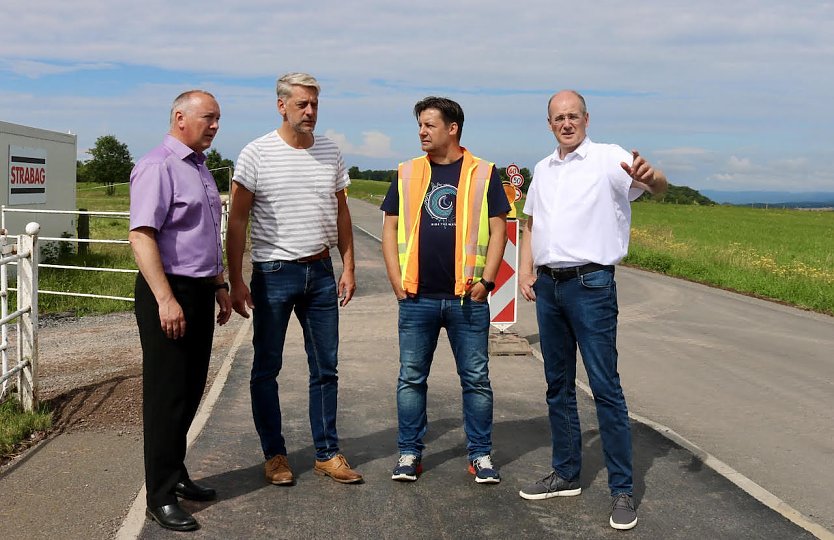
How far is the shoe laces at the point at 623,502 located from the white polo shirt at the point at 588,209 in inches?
47.8

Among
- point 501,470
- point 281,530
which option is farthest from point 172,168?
point 501,470

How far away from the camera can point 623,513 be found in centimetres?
436

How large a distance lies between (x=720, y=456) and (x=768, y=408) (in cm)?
180

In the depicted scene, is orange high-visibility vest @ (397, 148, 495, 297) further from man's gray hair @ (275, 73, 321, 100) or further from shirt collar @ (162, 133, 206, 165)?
shirt collar @ (162, 133, 206, 165)

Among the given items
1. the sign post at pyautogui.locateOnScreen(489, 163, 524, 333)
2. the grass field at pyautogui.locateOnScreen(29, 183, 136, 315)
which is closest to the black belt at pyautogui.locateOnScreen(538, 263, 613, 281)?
the sign post at pyautogui.locateOnScreen(489, 163, 524, 333)

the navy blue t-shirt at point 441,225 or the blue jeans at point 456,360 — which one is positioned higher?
the navy blue t-shirt at point 441,225

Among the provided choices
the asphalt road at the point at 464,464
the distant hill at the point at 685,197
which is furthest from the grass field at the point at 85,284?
the distant hill at the point at 685,197

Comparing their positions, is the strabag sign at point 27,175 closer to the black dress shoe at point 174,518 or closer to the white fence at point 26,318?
the white fence at point 26,318

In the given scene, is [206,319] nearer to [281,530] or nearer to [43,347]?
[281,530]

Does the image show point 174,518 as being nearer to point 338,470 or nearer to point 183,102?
point 338,470

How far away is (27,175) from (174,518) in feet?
53.1

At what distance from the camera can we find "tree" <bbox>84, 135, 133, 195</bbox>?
110062mm

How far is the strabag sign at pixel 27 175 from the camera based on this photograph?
17.6 meters

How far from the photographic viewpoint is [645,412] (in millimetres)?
7211
